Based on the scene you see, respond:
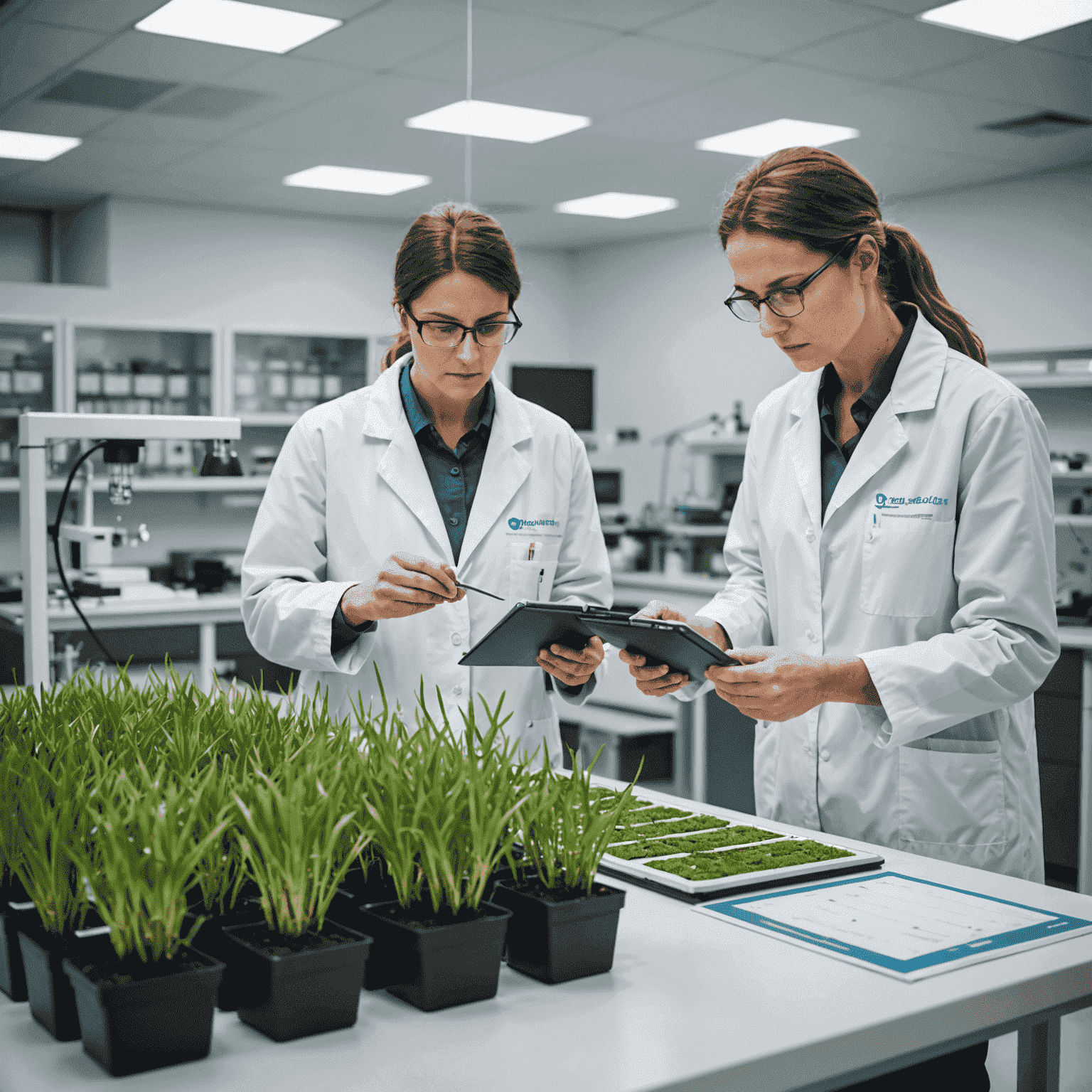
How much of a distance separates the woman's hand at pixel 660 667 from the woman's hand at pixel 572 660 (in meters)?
0.05

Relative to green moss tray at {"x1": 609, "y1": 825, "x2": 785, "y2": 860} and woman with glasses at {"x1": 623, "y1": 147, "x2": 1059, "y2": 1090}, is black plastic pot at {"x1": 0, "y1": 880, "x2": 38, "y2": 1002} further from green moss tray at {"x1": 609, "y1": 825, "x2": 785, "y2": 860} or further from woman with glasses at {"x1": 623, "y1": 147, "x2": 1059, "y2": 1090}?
woman with glasses at {"x1": 623, "y1": 147, "x2": 1059, "y2": 1090}

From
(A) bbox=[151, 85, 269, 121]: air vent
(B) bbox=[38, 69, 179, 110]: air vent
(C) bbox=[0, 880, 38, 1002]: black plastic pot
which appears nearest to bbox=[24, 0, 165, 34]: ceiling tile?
(B) bbox=[38, 69, 179, 110]: air vent

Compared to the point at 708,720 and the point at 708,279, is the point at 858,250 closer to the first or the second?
the point at 708,720

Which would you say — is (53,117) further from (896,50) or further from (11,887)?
(11,887)

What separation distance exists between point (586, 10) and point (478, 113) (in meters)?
1.20

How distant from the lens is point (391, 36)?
3844 mm

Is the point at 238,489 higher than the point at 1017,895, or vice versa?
the point at 238,489

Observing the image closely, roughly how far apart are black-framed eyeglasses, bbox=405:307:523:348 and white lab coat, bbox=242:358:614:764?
0.61 feet

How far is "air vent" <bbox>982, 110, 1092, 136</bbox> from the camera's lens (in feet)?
15.2

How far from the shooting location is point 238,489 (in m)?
6.54

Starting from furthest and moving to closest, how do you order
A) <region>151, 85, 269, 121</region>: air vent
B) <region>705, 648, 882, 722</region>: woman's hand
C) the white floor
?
<region>151, 85, 269, 121</region>: air vent < the white floor < <region>705, 648, 882, 722</region>: woman's hand

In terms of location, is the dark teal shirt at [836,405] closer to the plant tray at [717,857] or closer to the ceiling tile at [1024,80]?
the plant tray at [717,857]

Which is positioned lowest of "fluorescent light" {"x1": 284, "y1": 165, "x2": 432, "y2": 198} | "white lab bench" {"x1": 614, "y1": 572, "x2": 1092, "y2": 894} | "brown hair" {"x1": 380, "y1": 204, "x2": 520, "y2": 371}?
"white lab bench" {"x1": 614, "y1": 572, "x2": 1092, "y2": 894}

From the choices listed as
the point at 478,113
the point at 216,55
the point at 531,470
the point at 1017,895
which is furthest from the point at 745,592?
the point at 478,113
